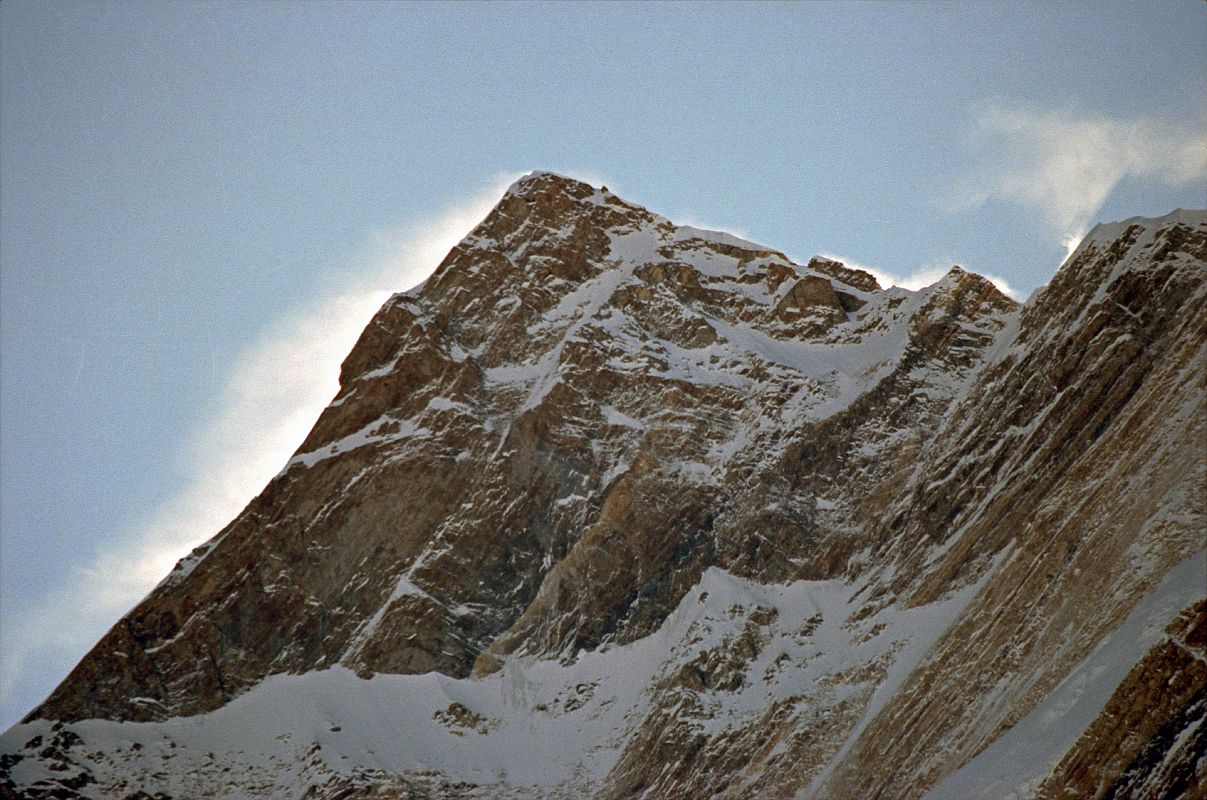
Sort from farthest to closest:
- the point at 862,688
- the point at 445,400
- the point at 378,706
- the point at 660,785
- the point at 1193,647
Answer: the point at 445,400
the point at 378,706
the point at 660,785
the point at 862,688
the point at 1193,647

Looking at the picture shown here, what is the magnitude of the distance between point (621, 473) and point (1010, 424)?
1248 inches

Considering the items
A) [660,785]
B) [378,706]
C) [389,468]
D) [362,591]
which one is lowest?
[660,785]

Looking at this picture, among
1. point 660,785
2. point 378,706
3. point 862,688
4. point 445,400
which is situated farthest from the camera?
point 445,400

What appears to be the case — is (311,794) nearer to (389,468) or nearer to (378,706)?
(378,706)

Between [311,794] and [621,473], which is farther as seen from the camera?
[621,473]

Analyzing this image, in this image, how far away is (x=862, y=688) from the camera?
102 m

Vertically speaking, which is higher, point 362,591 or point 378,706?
point 362,591

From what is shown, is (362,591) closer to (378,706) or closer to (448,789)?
(378,706)

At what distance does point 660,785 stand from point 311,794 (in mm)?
23916

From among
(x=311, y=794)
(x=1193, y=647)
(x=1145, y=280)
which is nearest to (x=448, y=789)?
(x=311, y=794)

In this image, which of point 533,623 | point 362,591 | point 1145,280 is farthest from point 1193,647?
point 362,591

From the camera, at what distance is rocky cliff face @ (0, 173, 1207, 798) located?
94562 mm

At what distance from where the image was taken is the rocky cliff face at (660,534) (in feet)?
310

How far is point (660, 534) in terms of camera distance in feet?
422
